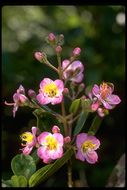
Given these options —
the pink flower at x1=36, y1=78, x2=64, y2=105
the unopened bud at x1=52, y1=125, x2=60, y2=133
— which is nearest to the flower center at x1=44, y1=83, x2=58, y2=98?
the pink flower at x1=36, y1=78, x2=64, y2=105

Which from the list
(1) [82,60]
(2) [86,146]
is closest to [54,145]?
(2) [86,146]

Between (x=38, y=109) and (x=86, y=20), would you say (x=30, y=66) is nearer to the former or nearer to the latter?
(x=86, y=20)

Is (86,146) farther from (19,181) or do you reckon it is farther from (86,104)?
(19,181)

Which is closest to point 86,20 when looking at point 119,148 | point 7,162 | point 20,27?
point 20,27

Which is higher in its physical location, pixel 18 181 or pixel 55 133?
pixel 55 133

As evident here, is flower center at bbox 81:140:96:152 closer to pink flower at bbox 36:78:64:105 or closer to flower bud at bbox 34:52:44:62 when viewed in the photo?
pink flower at bbox 36:78:64:105

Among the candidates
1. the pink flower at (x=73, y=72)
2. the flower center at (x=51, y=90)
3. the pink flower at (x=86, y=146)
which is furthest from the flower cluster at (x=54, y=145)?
the pink flower at (x=73, y=72)

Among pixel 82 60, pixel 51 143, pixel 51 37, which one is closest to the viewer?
pixel 51 143
